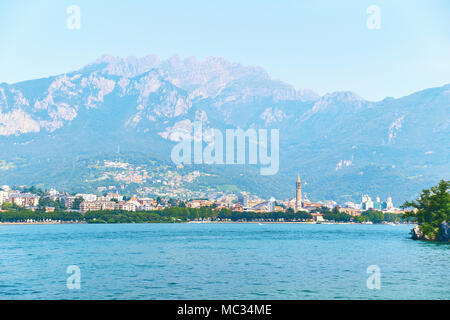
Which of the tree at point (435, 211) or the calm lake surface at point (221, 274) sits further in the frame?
the tree at point (435, 211)

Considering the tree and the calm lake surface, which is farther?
the tree

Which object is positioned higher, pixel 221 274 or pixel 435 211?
pixel 435 211

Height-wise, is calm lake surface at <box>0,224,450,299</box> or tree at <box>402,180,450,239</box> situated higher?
tree at <box>402,180,450,239</box>

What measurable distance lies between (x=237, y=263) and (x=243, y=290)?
16.7 m

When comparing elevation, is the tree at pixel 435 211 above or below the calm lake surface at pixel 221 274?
above

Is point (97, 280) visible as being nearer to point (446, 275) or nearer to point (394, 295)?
point (394, 295)

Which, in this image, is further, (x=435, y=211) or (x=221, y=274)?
(x=435, y=211)

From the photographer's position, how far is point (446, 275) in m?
45.2
